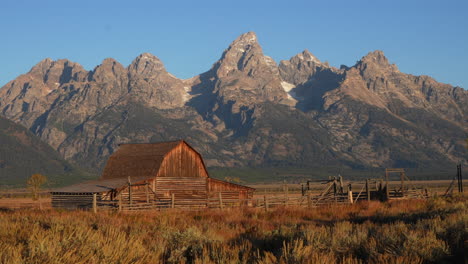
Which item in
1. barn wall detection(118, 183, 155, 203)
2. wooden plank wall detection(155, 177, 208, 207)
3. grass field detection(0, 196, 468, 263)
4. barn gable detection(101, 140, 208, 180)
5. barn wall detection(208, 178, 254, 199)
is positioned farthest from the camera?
barn wall detection(208, 178, 254, 199)

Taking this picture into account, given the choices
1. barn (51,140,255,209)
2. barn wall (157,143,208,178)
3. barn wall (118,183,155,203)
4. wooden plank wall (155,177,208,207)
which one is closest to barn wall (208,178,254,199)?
barn (51,140,255,209)

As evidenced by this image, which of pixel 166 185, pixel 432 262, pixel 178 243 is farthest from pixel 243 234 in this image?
pixel 166 185

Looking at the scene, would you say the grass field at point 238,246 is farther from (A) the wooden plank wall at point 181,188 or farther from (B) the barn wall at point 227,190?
(B) the barn wall at point 227,190

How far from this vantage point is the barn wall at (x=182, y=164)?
51438mm

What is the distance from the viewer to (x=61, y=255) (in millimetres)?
9570

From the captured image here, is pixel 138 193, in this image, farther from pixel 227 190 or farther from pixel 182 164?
pixel 227 190

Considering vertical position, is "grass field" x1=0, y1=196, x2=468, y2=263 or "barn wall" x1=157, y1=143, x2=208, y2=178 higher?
"barn wall" x1=157, y1=143, x2=208, y2=178

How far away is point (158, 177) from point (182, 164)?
11.0ft

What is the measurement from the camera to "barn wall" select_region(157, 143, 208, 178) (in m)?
51.4

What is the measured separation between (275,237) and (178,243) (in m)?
2.47

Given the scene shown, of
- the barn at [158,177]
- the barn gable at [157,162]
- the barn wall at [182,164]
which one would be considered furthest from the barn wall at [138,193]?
the barn wall at [182,164]

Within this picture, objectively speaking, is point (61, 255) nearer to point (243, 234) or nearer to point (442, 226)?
point (243, 234)

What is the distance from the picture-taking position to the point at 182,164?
52906 millimetres

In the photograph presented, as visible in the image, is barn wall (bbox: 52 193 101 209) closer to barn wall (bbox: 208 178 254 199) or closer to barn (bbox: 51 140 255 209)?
barn (bbox: 51 140 255 209)
